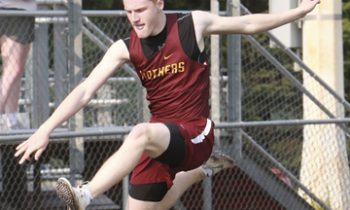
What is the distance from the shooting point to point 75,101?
7.60m

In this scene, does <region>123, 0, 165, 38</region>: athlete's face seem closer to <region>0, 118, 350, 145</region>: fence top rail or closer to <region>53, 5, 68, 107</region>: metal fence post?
<region>0, 118, 350, 145</region>: fence top rail

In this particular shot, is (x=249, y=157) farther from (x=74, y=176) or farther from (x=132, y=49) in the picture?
(x=132, y=49)

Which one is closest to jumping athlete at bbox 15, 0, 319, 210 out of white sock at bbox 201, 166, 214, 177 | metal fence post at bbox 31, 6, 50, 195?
white sock at bbox 201, 166, 214, 177

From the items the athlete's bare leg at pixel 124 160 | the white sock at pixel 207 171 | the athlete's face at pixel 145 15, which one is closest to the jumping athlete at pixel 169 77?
the athlete's face at pixel 145 15

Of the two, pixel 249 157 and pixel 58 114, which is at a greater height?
pixel 58 114

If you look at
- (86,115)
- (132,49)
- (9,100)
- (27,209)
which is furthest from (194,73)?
(86,115)

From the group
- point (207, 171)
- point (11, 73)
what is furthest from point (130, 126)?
point (207, 171)

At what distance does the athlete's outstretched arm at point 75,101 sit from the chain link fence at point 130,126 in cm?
185

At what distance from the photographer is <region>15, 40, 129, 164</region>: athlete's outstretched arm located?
7254 millimetres

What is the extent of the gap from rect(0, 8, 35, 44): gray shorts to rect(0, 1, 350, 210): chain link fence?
179mm

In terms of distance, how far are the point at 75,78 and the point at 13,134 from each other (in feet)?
2.67

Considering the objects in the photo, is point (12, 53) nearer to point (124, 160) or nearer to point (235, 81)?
point (235, 81)

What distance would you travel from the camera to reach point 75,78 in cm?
1007

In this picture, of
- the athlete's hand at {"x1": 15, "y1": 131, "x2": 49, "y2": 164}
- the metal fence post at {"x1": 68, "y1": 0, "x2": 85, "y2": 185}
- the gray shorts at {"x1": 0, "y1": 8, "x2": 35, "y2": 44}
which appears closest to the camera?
the athlete's hand at {"x1": 15, "y1": 131, "x2": 49, "y2": 164}
